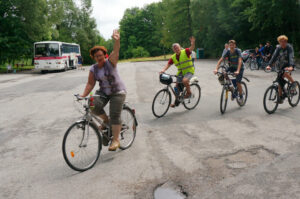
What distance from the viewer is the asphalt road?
348 centimetres

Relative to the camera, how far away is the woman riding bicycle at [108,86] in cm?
424

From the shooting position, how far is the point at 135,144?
17.2 ft

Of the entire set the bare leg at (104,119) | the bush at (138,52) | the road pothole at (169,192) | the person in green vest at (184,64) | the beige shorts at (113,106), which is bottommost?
the road pothole at (169,192)

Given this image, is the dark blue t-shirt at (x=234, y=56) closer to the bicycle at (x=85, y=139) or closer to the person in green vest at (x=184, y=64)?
the person in green vest at (x=184, y=64)

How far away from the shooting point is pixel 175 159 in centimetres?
439

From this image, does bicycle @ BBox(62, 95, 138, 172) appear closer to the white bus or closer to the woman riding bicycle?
the woman riding bicycle

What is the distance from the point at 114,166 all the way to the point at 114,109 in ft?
2.82

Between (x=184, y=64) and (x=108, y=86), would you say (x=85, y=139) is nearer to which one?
(x=108, y=86)

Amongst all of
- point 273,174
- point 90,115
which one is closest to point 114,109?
point 90,115

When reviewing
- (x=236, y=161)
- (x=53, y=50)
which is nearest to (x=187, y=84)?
(x=236, y=161)

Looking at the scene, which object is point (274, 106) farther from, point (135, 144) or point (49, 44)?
point (49, 44)

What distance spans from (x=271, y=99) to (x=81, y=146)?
16.5 ft

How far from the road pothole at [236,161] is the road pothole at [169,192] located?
60cm

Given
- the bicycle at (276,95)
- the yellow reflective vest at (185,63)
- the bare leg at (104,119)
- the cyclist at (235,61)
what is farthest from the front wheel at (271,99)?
the bare leg at (104,119)
